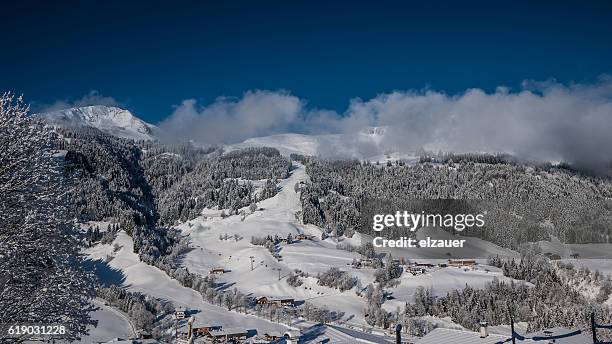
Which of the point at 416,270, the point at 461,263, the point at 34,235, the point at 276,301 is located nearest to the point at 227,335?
the point at 276,301

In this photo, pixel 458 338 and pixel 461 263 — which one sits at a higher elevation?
pixel 461 263

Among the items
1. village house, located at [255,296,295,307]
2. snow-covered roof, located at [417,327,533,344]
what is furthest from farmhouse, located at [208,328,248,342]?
snow-covered roof, located at [417,327,533,344]

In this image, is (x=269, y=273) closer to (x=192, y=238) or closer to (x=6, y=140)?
(x=192, y=238)

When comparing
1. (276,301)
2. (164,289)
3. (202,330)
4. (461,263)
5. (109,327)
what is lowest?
(109,327)

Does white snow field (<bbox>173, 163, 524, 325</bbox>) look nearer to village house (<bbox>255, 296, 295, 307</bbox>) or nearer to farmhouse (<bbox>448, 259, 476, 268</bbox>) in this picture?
farmhouse (<bbox>448, 259, 476, 268</bbox>)

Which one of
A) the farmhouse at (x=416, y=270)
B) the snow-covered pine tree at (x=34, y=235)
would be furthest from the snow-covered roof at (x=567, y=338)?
the farmhouse at (x=416, y=270)

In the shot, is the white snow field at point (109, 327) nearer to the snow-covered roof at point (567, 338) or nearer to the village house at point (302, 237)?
the snow-covered roof at point (567, 338)

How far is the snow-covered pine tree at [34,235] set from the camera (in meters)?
9.25

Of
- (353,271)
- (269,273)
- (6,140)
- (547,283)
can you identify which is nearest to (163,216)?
(269,273)

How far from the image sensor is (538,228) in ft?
382

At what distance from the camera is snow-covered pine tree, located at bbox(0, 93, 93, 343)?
9250 mm

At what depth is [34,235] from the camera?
9.55 meters

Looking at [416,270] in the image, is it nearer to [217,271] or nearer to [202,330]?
[217,271]

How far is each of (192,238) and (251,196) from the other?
34.3 m
